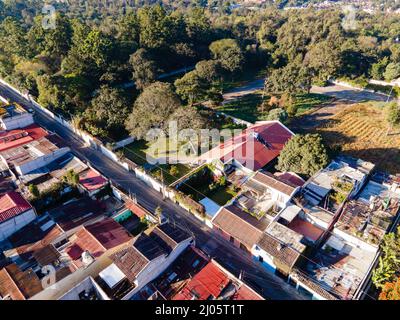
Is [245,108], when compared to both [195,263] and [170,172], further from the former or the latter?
[195,263]

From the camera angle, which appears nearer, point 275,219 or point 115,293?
point 115,293

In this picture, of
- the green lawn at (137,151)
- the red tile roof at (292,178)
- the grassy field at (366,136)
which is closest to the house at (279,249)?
the red tile roof at (292,178)

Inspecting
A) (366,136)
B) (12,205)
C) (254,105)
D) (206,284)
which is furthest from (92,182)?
(366,136)

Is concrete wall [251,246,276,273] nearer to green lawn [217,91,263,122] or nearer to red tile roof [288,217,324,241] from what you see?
red tile roof [288,217,324,241]

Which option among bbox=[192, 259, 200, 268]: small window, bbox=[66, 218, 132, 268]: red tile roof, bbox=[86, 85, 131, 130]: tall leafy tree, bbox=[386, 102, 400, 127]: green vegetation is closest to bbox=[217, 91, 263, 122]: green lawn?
bbox=[86, 85, 131, 130]: tall leafy tree

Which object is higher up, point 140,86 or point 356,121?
point 140,86

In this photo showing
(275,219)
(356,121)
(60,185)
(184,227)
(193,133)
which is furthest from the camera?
(356,121)

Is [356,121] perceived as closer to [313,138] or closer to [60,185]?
[313,138]
